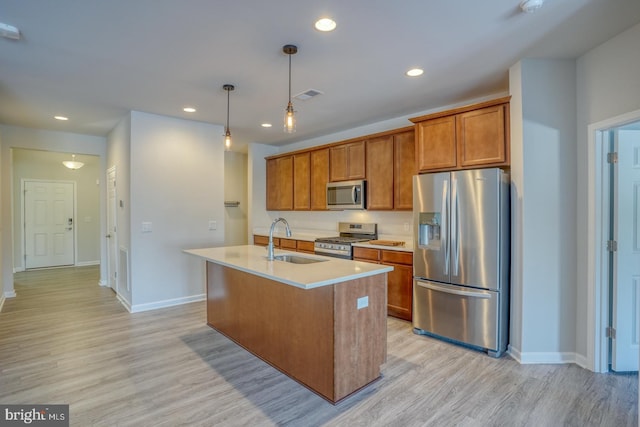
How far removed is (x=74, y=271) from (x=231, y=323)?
5.87 meters

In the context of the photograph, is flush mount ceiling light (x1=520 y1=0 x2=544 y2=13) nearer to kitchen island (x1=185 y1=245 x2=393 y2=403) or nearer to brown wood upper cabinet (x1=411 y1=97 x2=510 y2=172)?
brown wood upper cabinet (x1=411 y1=97 x2=510 y2=172)

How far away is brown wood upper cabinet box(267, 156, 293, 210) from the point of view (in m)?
6.04

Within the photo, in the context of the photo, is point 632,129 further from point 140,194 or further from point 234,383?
point 140,194

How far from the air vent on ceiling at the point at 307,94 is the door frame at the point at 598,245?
2.55 meters

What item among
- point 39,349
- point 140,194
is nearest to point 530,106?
point 140,194

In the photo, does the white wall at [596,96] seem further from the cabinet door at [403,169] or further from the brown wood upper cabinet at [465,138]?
the cabinet door at [403,169]

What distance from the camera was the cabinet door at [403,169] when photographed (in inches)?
165

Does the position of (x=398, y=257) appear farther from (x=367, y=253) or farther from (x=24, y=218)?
(x=24, y=218)

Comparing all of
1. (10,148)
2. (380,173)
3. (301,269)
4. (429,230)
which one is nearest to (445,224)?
(429,230)

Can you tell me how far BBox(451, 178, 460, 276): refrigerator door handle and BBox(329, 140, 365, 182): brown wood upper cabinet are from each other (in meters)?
1.73

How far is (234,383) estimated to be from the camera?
2576 mm

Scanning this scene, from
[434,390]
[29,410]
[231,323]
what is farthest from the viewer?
[231,323]

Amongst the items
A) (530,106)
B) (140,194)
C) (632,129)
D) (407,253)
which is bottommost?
(407,253)

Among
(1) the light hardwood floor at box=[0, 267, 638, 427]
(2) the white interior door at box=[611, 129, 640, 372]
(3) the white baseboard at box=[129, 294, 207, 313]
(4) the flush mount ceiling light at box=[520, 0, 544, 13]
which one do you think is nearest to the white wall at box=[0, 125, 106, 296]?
(1) the light hardwood floor at box=[0, 267, 638, 427]
